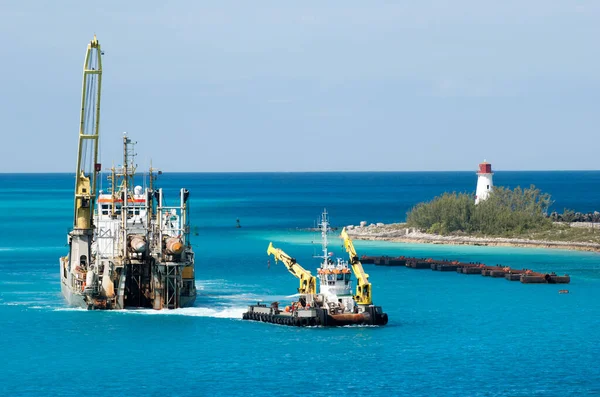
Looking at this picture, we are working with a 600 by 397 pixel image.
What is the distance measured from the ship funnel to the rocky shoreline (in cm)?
5398

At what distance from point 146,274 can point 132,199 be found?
5.87 m

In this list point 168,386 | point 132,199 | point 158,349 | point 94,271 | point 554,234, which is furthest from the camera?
point 554,234

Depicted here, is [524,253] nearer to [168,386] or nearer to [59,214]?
[168,386]

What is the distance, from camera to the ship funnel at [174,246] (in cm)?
6594

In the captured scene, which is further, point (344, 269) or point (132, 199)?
point (132, 199)

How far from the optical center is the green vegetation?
122 meters

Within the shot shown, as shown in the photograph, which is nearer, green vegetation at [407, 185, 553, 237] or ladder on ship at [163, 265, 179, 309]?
ladder on ship at [163, 265, 179, 309]

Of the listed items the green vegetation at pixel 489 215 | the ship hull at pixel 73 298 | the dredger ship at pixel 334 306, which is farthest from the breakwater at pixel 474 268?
the ship hull at pixel 73 298

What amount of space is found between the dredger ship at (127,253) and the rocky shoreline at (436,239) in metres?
48.8

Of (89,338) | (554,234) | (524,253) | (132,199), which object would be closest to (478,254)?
(524,253)

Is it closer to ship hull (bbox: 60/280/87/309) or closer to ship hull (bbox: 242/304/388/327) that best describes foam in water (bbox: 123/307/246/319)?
ship hull (bbox: 60/280/87/309)

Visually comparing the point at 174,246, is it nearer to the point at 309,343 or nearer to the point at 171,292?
the point at 171,292

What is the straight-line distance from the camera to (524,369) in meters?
53.6

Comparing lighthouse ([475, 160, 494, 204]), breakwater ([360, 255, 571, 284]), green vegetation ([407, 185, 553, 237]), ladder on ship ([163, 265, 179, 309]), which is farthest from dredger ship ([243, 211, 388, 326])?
lighthouse ([475, 160, 494, 204])
